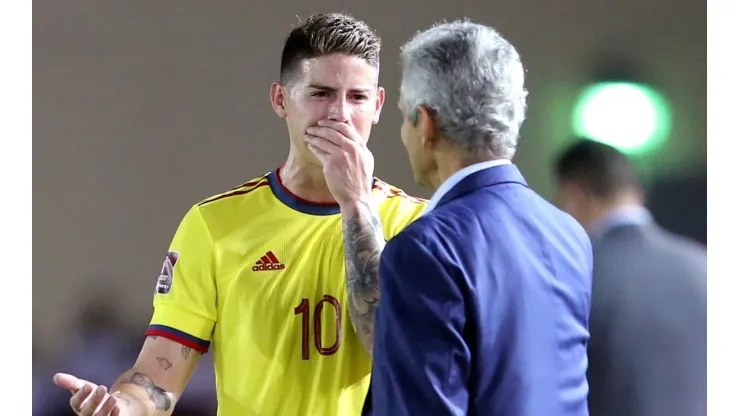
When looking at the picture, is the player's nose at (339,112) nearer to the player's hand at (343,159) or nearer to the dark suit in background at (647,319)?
the player's hand at (343,159)

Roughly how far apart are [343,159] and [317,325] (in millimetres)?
273

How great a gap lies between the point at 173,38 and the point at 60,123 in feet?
0.92

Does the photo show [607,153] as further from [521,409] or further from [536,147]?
[521,409]

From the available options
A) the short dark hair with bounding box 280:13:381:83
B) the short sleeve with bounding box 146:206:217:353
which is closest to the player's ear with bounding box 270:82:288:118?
the short dark hair with bounding box 280:13:381:83

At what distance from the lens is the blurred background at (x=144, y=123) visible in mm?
1816

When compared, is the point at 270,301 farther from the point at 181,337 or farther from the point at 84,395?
the point at 84,395

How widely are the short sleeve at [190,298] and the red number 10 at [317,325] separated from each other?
0.51 feet

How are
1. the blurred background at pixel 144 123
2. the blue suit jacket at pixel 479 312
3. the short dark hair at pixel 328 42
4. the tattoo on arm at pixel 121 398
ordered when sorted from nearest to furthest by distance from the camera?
the blue suit jacket at pixel 479 312 < the tattoo on arm at pixel 121 398 < the short dark hair at pixel 328 42 < the blurred background at pixel 144 123

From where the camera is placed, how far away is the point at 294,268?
1547 millimetres

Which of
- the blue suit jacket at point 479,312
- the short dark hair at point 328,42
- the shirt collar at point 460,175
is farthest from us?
the short dark hair at point 328,42

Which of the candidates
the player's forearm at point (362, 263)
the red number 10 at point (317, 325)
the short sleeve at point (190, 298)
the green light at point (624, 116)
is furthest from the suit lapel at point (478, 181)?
the green light at point (624, 116)

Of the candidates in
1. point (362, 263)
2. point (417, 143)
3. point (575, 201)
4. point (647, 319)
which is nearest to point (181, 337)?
point (362, 263)

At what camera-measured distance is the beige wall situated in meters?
1.82
